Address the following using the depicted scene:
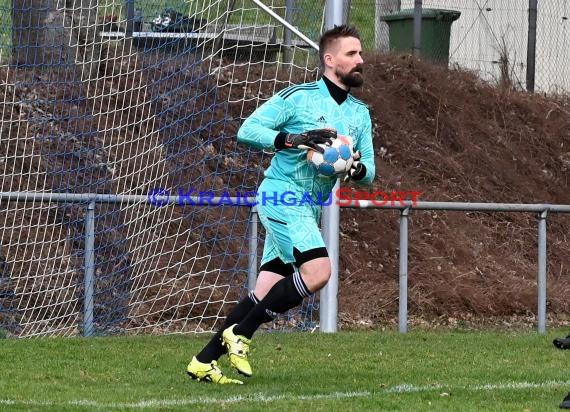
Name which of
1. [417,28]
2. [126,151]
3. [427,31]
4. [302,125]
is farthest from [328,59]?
[427,31]

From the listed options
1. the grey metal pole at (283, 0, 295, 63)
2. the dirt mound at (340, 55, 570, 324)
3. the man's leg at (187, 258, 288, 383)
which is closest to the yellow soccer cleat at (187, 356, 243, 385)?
the man's leg at (187, 258, 288, 383)

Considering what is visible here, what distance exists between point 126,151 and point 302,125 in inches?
212

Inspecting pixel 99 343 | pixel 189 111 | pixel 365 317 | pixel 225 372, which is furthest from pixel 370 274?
pixel 225 372

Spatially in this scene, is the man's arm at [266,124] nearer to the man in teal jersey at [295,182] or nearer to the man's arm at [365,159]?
the man in teal jersey at [295,182]

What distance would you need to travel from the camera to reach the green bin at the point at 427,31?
17109 mm

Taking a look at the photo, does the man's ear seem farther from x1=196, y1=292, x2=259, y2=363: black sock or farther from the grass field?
the grass field

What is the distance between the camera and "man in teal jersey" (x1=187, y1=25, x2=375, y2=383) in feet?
22.3

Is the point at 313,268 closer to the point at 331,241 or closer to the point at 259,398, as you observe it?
the point at 259,398

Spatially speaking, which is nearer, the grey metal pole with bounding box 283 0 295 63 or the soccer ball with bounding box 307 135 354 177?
the soccer ball with bounding box 307 135 354 177

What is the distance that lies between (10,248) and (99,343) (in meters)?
2.61

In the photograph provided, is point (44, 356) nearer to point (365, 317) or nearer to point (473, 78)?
point (365, 317)

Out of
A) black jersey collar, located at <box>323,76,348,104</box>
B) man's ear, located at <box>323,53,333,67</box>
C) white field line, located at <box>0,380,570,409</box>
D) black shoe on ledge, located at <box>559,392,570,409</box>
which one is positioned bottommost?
white field line, located at <box>0,380,570,409</box>

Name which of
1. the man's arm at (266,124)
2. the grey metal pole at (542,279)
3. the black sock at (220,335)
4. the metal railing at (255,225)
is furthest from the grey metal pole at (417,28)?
the black sock at (220,335)

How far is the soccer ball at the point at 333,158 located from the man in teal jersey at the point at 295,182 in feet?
0.18
